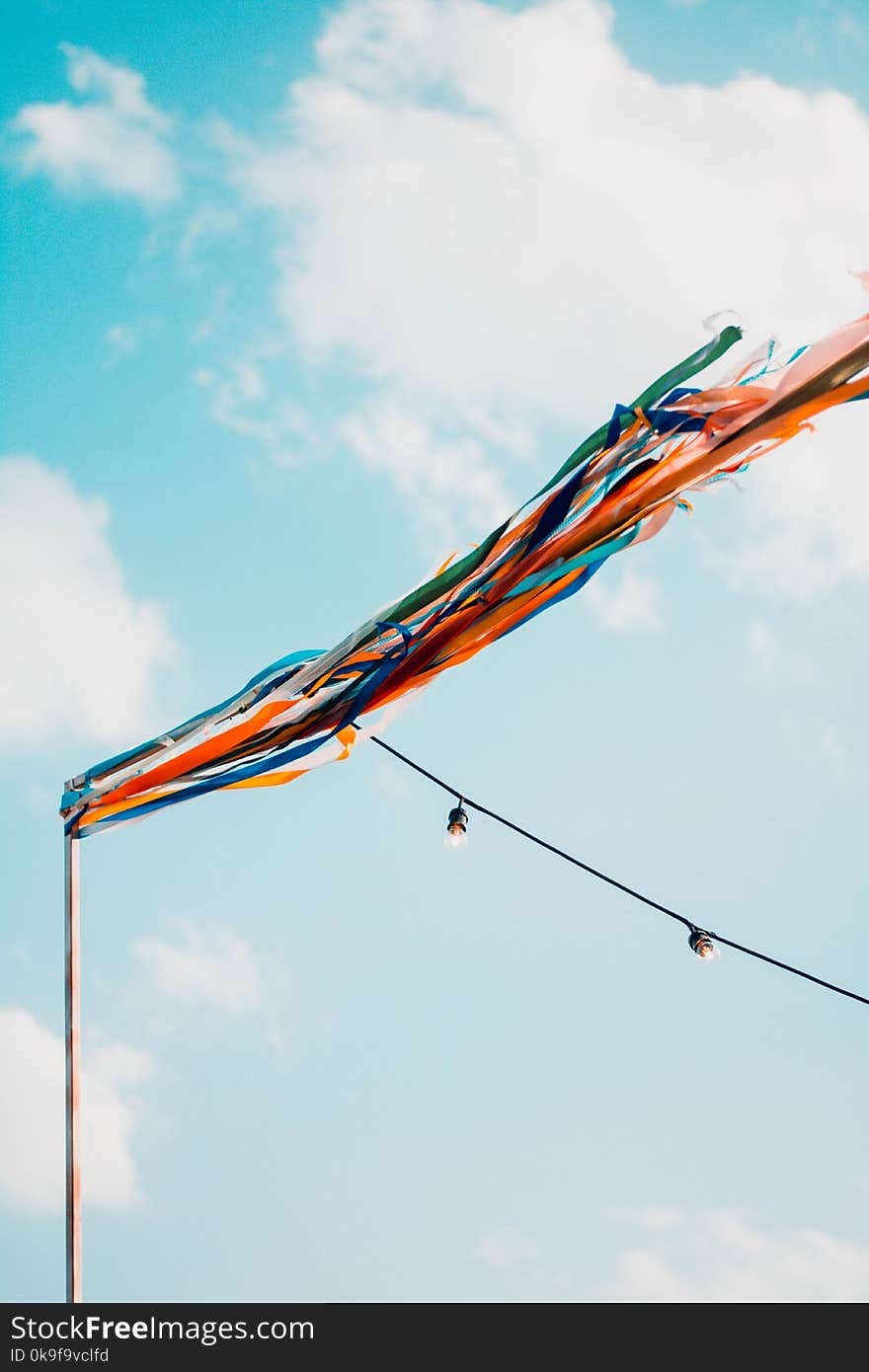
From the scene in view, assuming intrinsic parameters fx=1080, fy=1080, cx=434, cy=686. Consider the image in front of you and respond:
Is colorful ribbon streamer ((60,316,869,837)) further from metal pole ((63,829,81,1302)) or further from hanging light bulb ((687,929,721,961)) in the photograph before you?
hanging light bulb ((687,929,721,961))

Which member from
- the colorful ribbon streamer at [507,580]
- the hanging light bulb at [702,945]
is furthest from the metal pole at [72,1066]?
the hanging light bulb at [702,945]

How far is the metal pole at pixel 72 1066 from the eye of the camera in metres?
2.39

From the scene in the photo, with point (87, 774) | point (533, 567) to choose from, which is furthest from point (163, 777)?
point (533, 567)

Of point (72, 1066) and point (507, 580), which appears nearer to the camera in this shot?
point (507, 580)

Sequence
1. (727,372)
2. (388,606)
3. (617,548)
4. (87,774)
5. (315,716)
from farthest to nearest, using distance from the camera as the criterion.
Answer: (87,774), (315,716), (388,606), (617,548), (727,372)

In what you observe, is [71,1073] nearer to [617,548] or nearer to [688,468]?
[617,548]

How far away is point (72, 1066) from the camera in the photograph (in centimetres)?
251

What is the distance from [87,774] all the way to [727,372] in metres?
1.78

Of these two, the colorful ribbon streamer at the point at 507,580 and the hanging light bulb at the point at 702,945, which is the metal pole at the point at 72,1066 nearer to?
the colorful ribbon streamer at the point at 507,580

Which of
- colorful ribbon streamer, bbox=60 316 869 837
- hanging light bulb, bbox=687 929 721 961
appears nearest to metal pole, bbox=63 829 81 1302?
colorful ribbon streamer, bbox=60 316 869 837

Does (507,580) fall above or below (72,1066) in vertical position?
above
